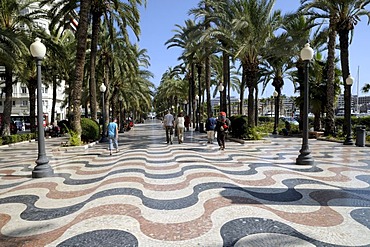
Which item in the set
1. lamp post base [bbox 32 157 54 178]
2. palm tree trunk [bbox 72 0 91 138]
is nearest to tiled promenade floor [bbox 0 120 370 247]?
lamp post base [bbox 32 157 54 178]

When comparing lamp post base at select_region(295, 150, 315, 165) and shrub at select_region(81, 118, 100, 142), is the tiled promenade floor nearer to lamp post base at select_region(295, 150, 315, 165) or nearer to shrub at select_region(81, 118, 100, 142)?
lamp post base at select_region(295, 150, 315, 165)

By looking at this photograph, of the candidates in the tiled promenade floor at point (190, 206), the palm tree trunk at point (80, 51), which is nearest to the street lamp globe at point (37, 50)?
the tiled promenade floor at point (190, 206)

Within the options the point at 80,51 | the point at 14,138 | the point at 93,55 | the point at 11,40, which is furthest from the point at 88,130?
the point at 14,138

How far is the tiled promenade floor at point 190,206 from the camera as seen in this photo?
12.2ft

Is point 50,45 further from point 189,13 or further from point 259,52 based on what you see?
point 259,52

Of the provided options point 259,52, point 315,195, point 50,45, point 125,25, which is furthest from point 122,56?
point 315,195

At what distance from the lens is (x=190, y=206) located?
4.92 meters

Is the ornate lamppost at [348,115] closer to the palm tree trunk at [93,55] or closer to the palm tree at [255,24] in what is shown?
the palm tree at [255,24]

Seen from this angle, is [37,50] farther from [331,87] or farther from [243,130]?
[331,87]

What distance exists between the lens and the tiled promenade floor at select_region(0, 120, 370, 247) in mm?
3717

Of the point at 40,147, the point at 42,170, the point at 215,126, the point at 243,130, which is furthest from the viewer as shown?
the point at 243,130

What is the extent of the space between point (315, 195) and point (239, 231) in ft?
7.88

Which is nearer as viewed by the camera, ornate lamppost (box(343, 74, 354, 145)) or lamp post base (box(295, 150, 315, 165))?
lamp post base (box(295, 150, 315, 165))

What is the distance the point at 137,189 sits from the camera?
598cm
